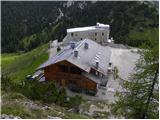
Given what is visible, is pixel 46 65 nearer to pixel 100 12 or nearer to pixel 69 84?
pixel 69 84

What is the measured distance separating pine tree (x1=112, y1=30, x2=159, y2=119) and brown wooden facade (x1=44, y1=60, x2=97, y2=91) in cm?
1981

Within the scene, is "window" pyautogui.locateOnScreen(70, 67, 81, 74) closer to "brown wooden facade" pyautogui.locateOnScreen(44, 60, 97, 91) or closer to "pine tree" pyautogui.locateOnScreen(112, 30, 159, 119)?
"brown wooden facade" pyautogui.locateOnScreen(44, 60, 97, 91)

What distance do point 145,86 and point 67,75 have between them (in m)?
23.7

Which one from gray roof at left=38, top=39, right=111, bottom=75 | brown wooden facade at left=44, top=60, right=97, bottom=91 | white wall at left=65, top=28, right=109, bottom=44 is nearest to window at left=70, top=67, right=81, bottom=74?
brown wooden facade at left=44, top=60, right=97, bottom=91

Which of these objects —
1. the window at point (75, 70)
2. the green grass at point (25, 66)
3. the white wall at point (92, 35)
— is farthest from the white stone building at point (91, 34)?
the window at point (75, 70)

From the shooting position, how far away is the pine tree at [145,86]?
2281 cm

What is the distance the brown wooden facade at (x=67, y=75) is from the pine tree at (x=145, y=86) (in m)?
19.8

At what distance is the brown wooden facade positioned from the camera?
152 ft

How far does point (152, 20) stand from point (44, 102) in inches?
4362

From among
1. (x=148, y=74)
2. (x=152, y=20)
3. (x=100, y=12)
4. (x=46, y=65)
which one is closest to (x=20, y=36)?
(x=100, y=12)

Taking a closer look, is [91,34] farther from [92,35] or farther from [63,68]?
[63,68]

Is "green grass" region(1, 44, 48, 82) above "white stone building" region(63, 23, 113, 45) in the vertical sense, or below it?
below

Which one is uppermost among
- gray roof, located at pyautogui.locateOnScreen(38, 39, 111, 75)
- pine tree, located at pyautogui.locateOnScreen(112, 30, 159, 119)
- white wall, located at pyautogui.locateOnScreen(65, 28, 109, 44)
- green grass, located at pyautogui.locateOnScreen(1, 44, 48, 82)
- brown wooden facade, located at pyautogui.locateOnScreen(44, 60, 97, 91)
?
pine tree, located at pyautogui.locateOnScreen(112, 30, 159, 119)

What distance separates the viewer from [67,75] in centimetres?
4681
